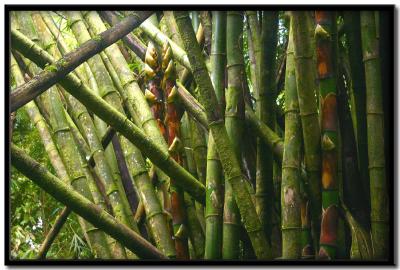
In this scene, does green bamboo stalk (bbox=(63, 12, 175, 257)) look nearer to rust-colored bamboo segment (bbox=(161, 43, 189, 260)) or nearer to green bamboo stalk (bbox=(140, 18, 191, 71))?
rust-colored bamboo segment (bbox=(161, 43, 189, 260))

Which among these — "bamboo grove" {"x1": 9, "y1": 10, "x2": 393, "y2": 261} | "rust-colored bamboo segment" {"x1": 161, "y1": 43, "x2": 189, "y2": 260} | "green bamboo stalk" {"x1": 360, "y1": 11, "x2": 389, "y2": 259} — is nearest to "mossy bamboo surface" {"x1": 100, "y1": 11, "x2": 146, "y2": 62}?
"bamboo grove" {"x1": 9, "y1": 10, "x2": 393, "y2": 261}

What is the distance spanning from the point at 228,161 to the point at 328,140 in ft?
0.80

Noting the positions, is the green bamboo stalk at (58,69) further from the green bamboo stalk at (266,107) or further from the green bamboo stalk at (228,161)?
the green bamboo stalk at (266,107)

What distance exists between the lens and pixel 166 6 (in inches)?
68.9

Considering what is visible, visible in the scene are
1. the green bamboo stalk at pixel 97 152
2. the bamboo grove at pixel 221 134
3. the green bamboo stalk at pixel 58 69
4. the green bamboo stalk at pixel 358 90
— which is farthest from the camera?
the green bamboo stalk at pixel 97 152

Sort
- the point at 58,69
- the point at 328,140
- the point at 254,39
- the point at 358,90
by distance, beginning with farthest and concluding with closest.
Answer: the point at 254,39, the point at 358,90, the point at 328,140, the point at 58,69

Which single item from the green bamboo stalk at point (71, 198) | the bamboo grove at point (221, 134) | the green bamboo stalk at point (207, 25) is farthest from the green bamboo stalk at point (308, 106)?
the green bamboo stalk at point (71, 198)

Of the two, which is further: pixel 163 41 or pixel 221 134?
pixel 163 41

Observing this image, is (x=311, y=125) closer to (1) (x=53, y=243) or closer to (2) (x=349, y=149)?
(2) (x=349, y=149)

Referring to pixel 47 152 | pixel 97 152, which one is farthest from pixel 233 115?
pixel 47 152

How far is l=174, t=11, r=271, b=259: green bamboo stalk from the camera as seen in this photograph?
5.10ft

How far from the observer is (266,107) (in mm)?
1699

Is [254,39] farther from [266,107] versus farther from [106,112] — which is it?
[106,112]

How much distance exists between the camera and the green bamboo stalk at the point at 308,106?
1.55 meters
